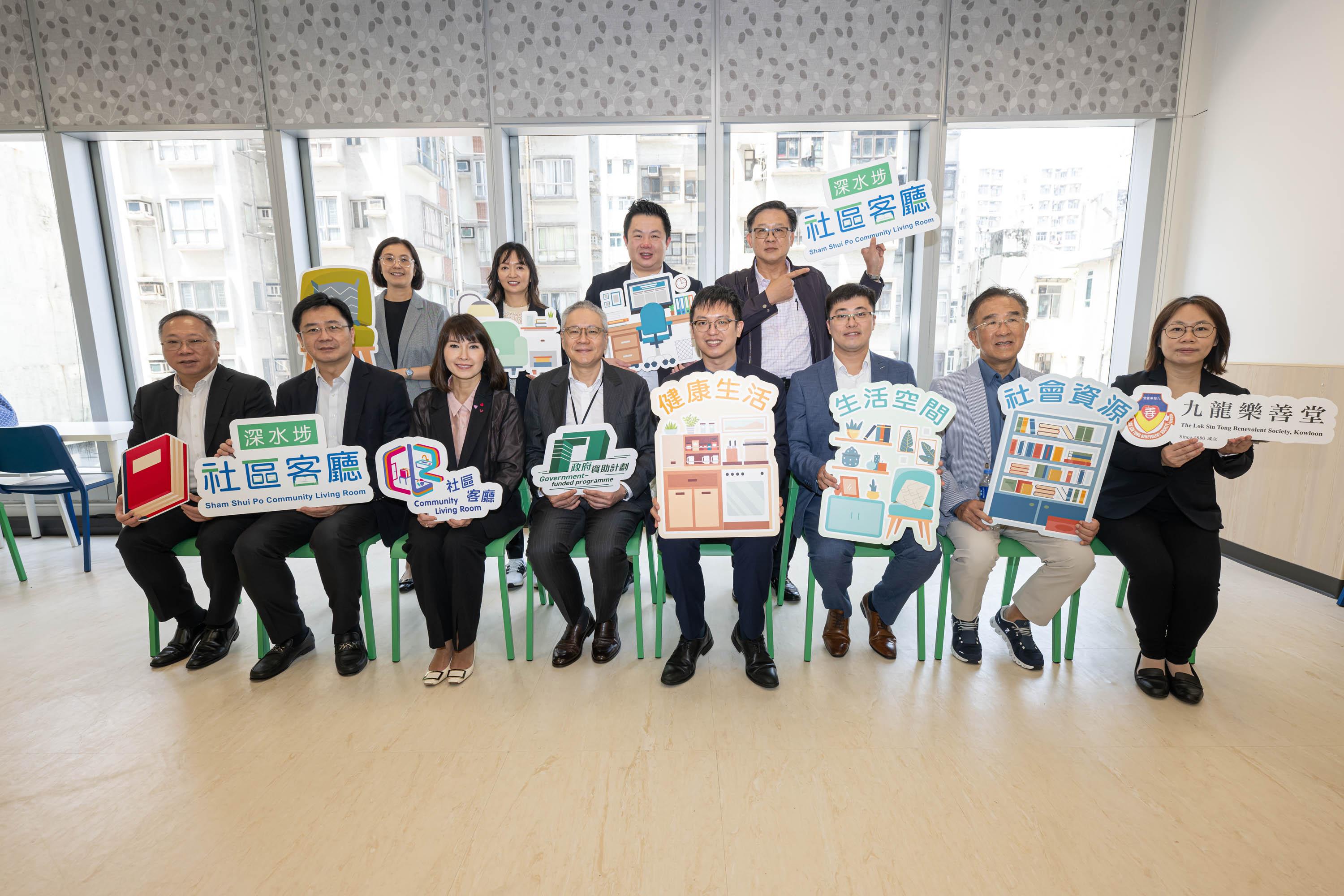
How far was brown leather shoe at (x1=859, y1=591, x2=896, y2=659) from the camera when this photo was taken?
2500 millimetres

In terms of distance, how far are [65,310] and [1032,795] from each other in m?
6.27

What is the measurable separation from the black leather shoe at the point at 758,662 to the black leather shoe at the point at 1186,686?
1367 mm

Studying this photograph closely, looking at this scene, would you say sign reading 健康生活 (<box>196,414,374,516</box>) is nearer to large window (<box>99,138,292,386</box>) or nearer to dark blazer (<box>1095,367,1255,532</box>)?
large window (<box>99,138,292,386</box>)

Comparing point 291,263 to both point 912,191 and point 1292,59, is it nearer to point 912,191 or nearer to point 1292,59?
point 912,191

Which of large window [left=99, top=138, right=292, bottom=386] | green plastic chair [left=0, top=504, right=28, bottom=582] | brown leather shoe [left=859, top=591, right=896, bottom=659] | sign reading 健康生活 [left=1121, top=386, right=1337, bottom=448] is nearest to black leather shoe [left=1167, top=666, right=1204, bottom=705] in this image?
sign reading 健康生活 [left=1121, top=386, right=1337, bottom=448]

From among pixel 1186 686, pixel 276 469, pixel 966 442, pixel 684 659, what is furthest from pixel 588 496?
pixel 1186 686

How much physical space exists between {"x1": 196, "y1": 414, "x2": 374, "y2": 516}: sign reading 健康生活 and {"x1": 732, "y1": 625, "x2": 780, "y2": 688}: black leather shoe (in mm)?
1581

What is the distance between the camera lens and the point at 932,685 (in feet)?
→ 7.62

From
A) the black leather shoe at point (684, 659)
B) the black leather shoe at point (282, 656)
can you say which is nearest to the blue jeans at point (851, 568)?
the black leather shoe at point (684, 659)

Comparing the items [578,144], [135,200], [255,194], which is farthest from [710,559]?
[135,200]

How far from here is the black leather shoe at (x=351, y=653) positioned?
244 cm

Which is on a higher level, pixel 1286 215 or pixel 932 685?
pixel 1286 215

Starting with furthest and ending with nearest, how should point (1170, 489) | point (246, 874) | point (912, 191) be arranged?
point (912, 191), point (1170, 489), point (246, 874)

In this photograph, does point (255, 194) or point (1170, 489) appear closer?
point (1170, 489)
